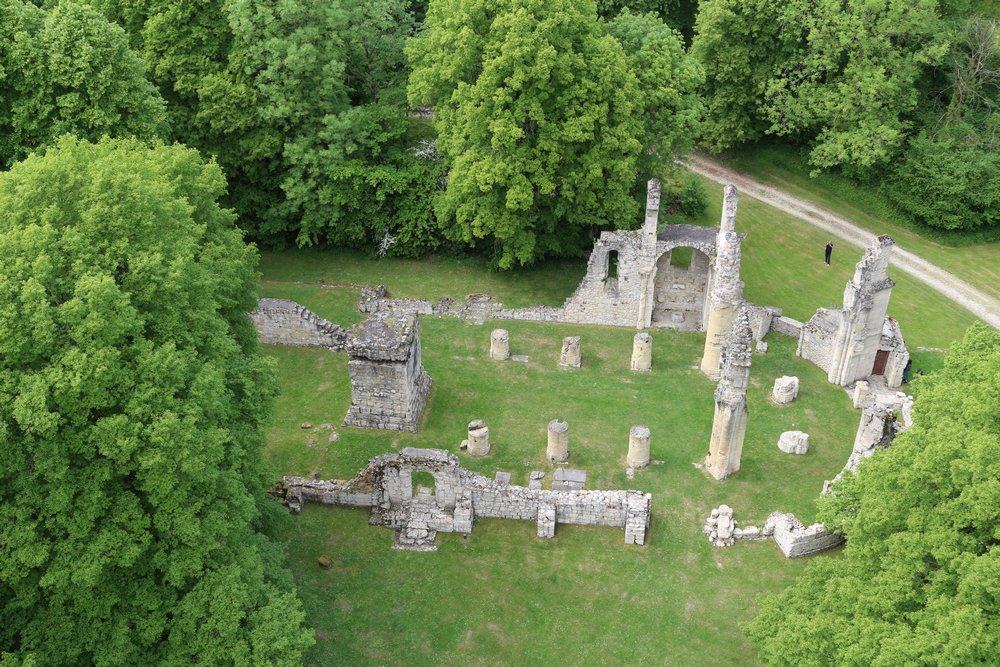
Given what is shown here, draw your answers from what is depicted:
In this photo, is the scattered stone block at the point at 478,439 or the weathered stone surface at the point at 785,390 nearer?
the scattered stone block at the point at 478,439

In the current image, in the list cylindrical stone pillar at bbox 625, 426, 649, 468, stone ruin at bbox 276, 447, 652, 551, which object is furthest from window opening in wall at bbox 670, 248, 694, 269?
stone ruin at bbox 276, 447, 652, 551

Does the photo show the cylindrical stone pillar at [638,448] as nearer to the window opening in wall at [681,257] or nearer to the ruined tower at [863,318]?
the ruined tower at [863,318]

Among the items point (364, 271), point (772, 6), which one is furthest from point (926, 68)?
point (364, 271)

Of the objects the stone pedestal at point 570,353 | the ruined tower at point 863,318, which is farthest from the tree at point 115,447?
the ruined tower at point 863,318

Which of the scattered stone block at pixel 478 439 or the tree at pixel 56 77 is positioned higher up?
the tree at pixel 56 77

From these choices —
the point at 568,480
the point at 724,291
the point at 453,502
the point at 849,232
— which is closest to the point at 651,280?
the point at 724,291

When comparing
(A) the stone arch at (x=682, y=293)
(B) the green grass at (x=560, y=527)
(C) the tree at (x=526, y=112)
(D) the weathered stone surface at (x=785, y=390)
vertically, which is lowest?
(B) the green grass at (x=560, y=527)
